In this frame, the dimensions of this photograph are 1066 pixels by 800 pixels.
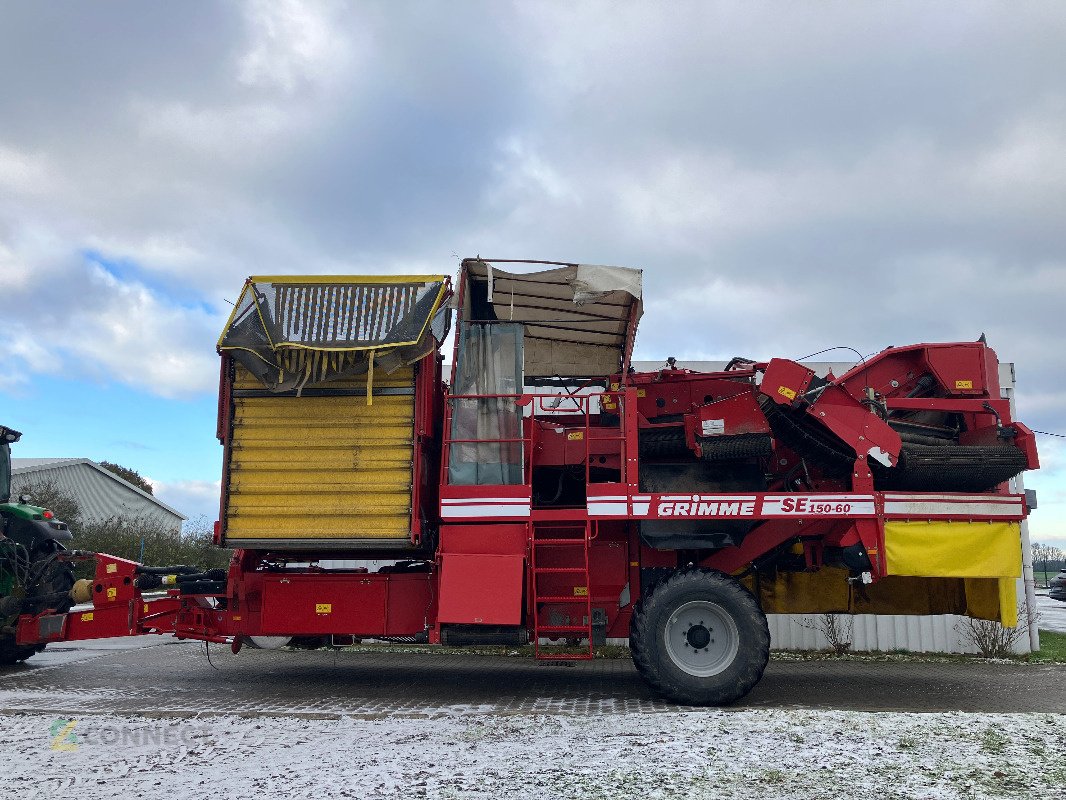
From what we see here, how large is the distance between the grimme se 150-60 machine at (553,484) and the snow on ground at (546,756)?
1307 millimetres

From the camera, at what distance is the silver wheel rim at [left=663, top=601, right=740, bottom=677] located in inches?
285

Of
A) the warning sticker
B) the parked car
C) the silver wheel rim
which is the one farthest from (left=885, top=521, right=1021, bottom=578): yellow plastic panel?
the parked car

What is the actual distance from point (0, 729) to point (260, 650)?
19.0ft

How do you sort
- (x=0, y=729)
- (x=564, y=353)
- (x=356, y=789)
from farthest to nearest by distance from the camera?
(x=564, y=353)
(x=0, y=729)
(x=356, y=789)

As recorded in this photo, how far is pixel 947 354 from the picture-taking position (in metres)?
7.91

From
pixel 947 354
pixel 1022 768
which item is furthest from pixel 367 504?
pixel 947 354

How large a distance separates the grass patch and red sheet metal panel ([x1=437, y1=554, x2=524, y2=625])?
27.2ft

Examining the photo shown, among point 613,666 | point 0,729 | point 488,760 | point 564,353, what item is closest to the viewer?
point 488,760

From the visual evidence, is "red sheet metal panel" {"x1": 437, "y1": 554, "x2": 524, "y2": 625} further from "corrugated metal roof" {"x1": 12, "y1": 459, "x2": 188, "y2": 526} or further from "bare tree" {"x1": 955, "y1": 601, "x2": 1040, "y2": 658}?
"corrugated metal roof" {"x1": 12, "y1": 459, "x2": 188, "y2": 526}

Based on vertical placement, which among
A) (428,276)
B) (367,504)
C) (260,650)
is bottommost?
(260,650)

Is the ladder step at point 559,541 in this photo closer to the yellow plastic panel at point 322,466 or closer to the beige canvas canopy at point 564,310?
the yellow plastic panel at point 322,466

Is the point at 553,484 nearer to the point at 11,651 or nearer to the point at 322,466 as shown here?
the point at 322,466

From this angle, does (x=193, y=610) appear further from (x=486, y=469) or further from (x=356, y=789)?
(x=356, y=789)

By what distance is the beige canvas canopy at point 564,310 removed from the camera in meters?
7.63
